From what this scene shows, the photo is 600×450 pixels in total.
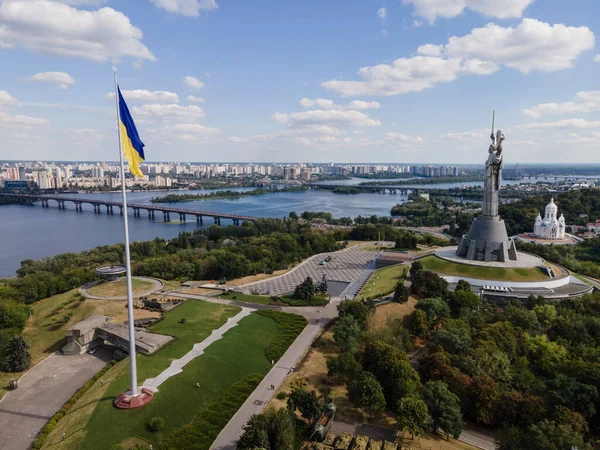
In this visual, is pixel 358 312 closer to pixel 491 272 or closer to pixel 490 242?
pixel 491 272

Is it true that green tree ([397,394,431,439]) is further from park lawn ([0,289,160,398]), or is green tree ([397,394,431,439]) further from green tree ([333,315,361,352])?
park lawn ([0,289,160,398])

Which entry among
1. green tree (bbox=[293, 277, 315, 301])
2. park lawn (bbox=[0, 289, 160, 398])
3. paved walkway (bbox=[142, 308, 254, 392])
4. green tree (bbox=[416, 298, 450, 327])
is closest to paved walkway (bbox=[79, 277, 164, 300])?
park lawn (bbox=[0, 289, 160, 398])

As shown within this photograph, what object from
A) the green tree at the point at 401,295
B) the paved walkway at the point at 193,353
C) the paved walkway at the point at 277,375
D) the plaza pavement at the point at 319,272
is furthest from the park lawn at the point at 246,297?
the green tree at the point at 401,295

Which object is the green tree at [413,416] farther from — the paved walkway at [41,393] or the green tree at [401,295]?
the paved walkway at [41,393]

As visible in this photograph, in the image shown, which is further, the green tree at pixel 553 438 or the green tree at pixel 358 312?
the green tree at pixel 358 312

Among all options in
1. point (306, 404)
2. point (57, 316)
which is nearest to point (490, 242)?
point (306, 404)
